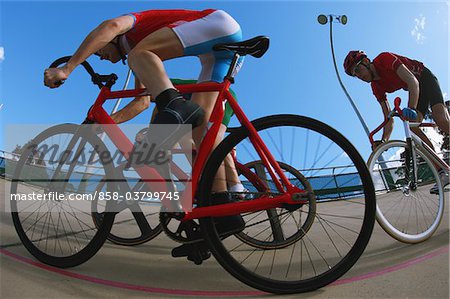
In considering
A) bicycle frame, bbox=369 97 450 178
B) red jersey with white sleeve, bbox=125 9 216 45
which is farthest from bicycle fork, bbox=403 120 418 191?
red jersey with white sleeve, bbox=125 9 216 45

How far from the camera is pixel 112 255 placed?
2389mm

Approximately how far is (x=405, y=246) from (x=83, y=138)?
2726 millimetres

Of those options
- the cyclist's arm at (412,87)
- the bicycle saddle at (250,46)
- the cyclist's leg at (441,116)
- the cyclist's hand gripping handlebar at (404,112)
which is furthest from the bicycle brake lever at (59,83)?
the cyclist's leg at (441,116)

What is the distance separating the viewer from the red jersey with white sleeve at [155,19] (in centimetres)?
199

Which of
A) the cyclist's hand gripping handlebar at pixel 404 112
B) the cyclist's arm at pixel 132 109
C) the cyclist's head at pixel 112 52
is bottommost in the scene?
the cyclist's hand gripping handlebar at pixel 404 112

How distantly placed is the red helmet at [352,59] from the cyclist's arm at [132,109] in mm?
2388

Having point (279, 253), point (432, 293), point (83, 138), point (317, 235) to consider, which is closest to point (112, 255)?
point (83, 138)

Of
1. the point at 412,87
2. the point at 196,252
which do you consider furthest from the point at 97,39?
the point at 412,87

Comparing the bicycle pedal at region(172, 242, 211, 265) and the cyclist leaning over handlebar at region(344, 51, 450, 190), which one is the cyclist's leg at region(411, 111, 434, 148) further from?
the bicycle pedal at region(172, 242, 211, 265)

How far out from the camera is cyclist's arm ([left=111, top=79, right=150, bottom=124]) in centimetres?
240

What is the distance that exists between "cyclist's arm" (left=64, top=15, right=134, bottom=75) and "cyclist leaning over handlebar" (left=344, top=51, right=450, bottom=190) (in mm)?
2732

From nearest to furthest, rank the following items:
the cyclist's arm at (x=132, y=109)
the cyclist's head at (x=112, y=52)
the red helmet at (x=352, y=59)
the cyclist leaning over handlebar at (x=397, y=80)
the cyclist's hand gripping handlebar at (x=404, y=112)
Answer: the cyclist's head at (x=112, y=52), the cyclist's arm at (x=132, y=109), the cyclist's hand gripping handlebar at (x=404, y=112), the cyclist leaning over handlebar at (x=397, y=80), the red helmet at (x=352, y=59)

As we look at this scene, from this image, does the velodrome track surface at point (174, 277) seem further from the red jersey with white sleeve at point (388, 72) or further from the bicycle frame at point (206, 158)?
the red jersey with white sleeve at point (388, 72)

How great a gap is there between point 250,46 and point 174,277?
1.48 metres
